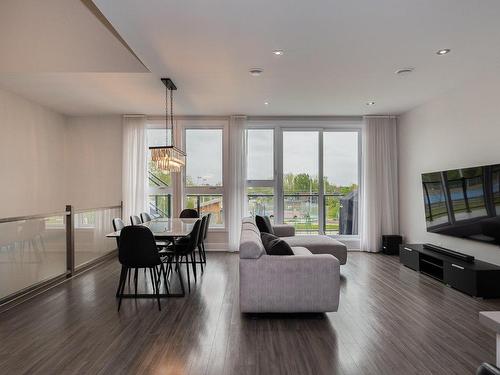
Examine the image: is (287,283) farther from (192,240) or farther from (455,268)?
(455,268)

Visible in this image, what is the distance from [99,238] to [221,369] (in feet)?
14.4

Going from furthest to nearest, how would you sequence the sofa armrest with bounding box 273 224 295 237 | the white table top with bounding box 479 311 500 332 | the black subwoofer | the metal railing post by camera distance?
the black subwoofer < the sofa armrest with bounding box 273 224 295 237 < the metal railing post < the white table top with bounding box 479 311 500 332

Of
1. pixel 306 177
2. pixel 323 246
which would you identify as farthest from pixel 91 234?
pixel 306 177

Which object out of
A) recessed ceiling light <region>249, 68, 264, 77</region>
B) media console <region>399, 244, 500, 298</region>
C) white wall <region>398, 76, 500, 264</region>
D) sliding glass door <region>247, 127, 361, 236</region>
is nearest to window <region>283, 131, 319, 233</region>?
sliding glass door <region>247, 127, 361, 236</region>

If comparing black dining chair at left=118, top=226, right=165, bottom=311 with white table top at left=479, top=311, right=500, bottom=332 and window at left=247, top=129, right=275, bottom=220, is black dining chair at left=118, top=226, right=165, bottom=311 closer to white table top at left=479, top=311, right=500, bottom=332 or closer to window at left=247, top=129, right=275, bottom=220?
white table top at left=479, top=311, right=500, bottom=332

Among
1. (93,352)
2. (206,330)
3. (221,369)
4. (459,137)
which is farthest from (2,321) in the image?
(459,137)

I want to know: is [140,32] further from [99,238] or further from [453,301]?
[453,301]

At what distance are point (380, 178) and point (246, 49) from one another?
4.45 m

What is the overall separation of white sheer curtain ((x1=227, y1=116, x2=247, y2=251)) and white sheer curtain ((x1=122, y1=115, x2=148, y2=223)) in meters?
1.78

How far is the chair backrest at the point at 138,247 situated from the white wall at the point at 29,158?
3.08m

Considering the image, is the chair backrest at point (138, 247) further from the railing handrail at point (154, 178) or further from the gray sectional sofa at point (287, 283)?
the railing handrail at point (154, 178)

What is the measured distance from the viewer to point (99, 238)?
238 inches

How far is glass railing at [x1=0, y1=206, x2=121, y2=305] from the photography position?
3866 millimetres

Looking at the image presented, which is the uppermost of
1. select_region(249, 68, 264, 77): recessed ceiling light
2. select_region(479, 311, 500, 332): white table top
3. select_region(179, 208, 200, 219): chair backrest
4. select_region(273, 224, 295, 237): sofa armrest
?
select_region(249, 68, 264, 77): recessed ceiling light
